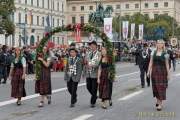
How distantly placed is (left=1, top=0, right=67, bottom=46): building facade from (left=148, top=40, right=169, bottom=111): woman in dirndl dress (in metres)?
81.9

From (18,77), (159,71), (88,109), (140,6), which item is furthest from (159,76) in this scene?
(140,6)

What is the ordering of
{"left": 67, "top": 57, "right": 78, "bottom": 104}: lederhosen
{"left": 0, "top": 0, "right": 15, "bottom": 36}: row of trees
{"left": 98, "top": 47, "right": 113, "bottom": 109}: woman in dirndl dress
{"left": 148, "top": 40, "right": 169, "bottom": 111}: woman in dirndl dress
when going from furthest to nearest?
{"left": 0, "top": 0, "right": 15, "bottom": 36}: row of trees < {"left": 67, "top": 57, "right": 78, "bottom": 104}: lederhosen < {"left": 98, "top": 47, "right": 113, "bottom": 109}: woman in dirndl dress < {"left": 148, "top": 40, "right": 169, "bottom": 111}: woman in dirndl dress

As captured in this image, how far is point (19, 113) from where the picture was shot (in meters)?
13.5

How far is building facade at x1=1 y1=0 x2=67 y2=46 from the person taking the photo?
99.8 metres

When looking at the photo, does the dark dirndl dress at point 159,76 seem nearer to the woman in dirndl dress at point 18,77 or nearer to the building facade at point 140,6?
the woman in dirndl dress at point 18,77

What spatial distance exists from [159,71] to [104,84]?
142 centimetres

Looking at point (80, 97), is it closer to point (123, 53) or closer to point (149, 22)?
point (123, 53)

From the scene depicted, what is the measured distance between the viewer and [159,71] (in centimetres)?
1416

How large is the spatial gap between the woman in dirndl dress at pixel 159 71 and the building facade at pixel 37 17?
269 ft
